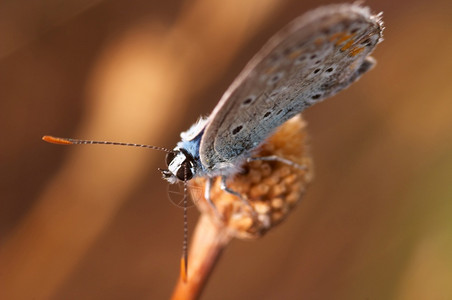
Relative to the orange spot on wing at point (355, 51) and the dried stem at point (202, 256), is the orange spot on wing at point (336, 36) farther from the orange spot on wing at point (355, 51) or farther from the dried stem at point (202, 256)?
the dried stem at point (202, 256)

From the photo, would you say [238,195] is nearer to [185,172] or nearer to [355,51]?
[185,172]

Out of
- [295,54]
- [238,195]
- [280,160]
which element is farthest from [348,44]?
[238,195]

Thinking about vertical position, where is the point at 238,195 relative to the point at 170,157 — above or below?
below

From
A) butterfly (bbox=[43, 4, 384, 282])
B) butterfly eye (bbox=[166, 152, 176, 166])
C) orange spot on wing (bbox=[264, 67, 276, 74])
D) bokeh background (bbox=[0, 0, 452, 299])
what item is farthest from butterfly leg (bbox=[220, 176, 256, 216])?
bokeh background (bbox=[0, 0, 452, 299])

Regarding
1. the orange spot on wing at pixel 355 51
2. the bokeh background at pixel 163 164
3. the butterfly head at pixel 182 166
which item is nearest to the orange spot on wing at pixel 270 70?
the orange spot on wing at pixel 355 51

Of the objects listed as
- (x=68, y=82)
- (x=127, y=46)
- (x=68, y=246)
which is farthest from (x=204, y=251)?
(x=68, y=82)

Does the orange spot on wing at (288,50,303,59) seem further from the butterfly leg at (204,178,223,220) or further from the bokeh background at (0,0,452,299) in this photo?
the bokeh background at (0,0,452,299)
